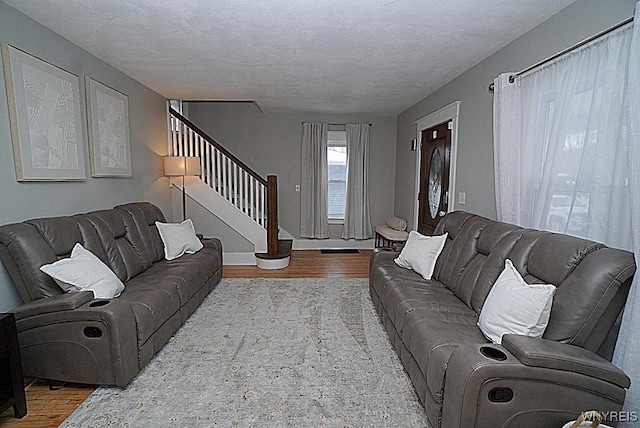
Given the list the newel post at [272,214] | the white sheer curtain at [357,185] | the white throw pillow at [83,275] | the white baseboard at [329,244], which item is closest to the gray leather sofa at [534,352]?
the white throw pillow at [83,275]

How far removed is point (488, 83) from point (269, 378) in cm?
317

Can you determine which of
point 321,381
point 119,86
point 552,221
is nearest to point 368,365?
point 321,381

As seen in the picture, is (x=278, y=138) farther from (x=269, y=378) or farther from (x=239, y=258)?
(x=269, y=378)

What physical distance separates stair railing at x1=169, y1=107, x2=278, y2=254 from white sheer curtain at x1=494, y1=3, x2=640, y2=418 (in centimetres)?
342

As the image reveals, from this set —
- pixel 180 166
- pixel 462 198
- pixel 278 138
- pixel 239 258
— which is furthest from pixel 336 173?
pixel 462 198

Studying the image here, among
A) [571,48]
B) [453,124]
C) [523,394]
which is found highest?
[571,48]

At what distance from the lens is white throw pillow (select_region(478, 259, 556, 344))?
1744 millimetres

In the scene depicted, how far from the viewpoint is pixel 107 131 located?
3.50m

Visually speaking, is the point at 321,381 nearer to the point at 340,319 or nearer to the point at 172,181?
the point at 340,319

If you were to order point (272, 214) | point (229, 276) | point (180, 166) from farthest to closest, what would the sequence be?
point (272, 214) → point (180, 166) → point (229, 276)

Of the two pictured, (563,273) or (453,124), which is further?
(453,124)

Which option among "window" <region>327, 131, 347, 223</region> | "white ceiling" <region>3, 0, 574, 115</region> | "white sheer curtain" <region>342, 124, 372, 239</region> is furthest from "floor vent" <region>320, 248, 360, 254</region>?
"white ceiling" <region>3, 0, 574, 115</region>

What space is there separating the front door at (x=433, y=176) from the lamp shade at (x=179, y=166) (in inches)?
134

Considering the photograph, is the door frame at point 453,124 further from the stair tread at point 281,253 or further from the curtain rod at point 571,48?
the stair tread at point 281,253
